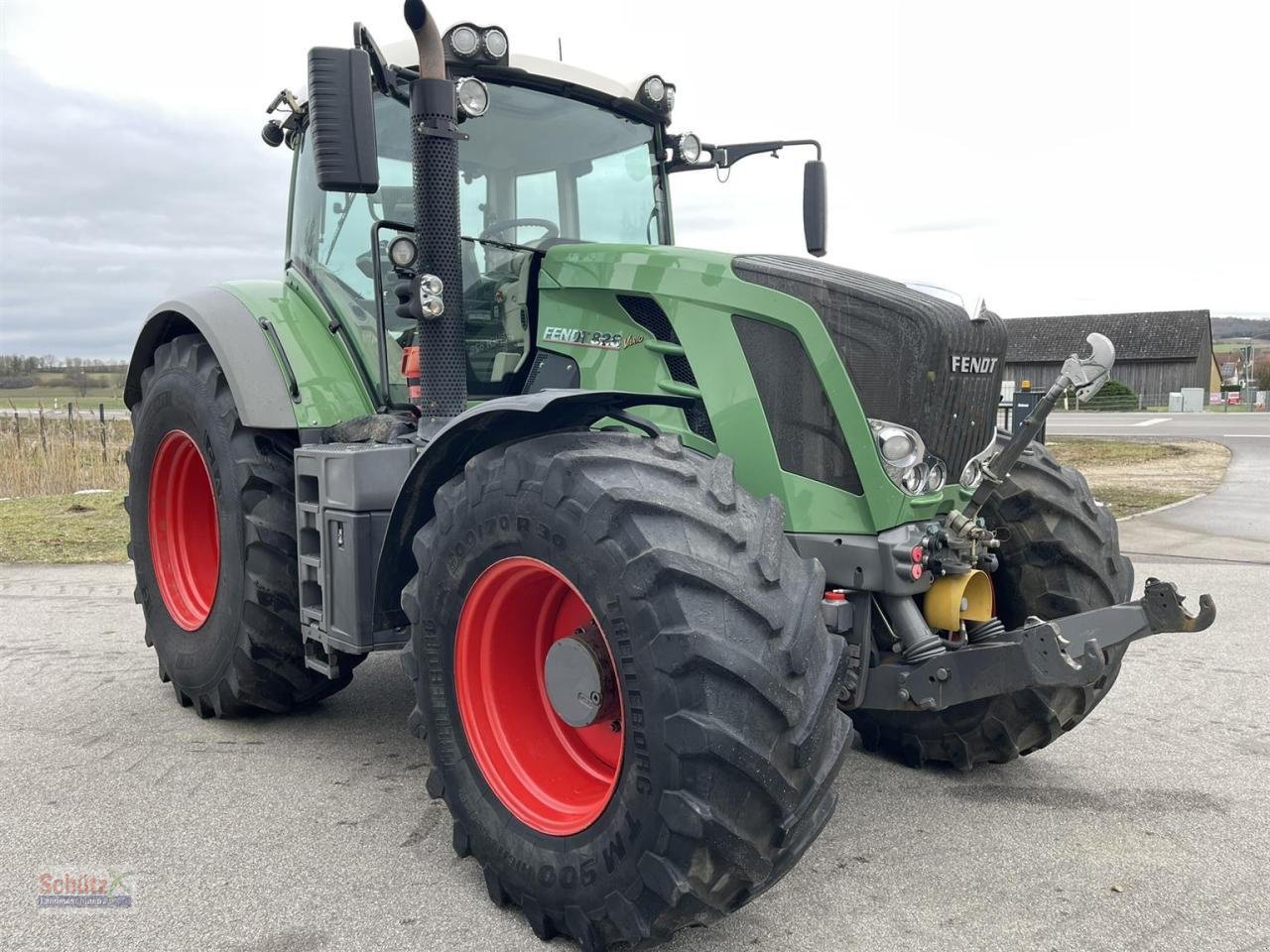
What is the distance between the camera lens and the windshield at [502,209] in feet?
13.0

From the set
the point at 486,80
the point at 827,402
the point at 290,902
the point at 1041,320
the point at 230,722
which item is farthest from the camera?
the point at 1041,320

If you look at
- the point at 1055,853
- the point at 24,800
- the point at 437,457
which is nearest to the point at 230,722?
the point at 24,800

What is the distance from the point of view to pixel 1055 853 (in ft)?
10.6

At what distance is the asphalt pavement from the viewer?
275cm

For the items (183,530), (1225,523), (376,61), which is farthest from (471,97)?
(1225,523)

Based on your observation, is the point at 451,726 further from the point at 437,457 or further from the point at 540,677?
the point at 437,457

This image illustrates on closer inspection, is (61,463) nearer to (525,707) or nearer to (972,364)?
A: (525,707)

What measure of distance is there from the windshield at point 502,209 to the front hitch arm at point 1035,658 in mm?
1771

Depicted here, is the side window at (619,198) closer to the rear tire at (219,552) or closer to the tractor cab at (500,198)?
the tractor cab at (500,198)

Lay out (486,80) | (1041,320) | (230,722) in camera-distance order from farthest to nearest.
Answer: (1041,320)
(230,722)
(486,80)

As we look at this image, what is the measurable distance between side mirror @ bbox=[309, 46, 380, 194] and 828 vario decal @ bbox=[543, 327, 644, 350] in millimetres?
926

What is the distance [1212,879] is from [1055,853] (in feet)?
1.37

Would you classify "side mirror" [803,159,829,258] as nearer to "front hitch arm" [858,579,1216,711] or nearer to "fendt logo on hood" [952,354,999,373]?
"fendt logo on hood" [952,354,999,373]

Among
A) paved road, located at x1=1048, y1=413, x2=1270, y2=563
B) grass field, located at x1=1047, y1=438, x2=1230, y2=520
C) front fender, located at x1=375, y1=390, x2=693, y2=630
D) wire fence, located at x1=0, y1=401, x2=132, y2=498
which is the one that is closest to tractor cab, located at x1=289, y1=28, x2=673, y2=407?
front fender, located at x1=375, y1=390, x2=693, y2=630
